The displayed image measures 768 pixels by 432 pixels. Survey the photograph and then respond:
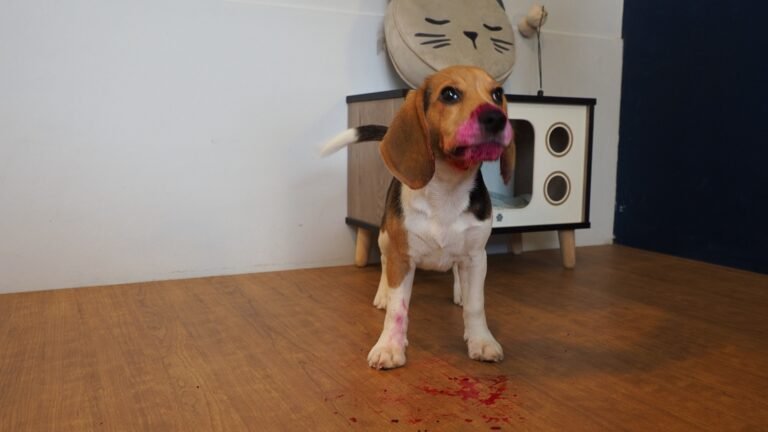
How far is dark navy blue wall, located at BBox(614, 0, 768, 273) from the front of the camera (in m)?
2.21

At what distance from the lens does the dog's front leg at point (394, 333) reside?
4.23 ft

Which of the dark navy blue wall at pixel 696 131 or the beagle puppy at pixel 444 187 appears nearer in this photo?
the beagle puppy at pixel 444 187

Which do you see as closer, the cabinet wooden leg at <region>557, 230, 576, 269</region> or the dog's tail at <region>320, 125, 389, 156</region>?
the dog's tail at <region>320, 125, 389, 156</region>

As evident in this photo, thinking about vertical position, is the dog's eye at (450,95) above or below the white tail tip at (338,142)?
above

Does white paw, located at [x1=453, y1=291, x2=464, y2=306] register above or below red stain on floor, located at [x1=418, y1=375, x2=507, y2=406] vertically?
below

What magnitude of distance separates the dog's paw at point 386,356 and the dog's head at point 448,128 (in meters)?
0.35

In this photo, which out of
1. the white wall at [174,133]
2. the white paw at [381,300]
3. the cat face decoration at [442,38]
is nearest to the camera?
the white paw at [381,300]

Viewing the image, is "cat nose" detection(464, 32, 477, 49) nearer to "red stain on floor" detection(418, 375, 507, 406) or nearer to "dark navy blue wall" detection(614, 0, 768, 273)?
"dark navy blue wall" detection(614, 0, 768, 273)

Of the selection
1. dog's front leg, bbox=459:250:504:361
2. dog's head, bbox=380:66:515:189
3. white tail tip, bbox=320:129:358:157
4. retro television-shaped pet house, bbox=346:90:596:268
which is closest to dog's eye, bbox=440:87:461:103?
dog's head, bbox=380:66:515:189

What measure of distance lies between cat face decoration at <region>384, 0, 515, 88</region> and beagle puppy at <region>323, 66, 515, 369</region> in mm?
825

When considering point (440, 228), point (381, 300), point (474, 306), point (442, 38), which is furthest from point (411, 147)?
point (442, 38)

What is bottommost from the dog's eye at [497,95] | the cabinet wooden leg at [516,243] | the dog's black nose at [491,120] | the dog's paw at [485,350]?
the cabinet wooden leg at [516,243]

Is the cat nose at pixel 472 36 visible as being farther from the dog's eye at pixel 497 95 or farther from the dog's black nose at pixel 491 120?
the dog's black nose at pixel 491 120

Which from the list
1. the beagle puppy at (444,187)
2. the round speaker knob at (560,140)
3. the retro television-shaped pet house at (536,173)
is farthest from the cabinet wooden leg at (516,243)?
the beagle puppy at (444,187)
